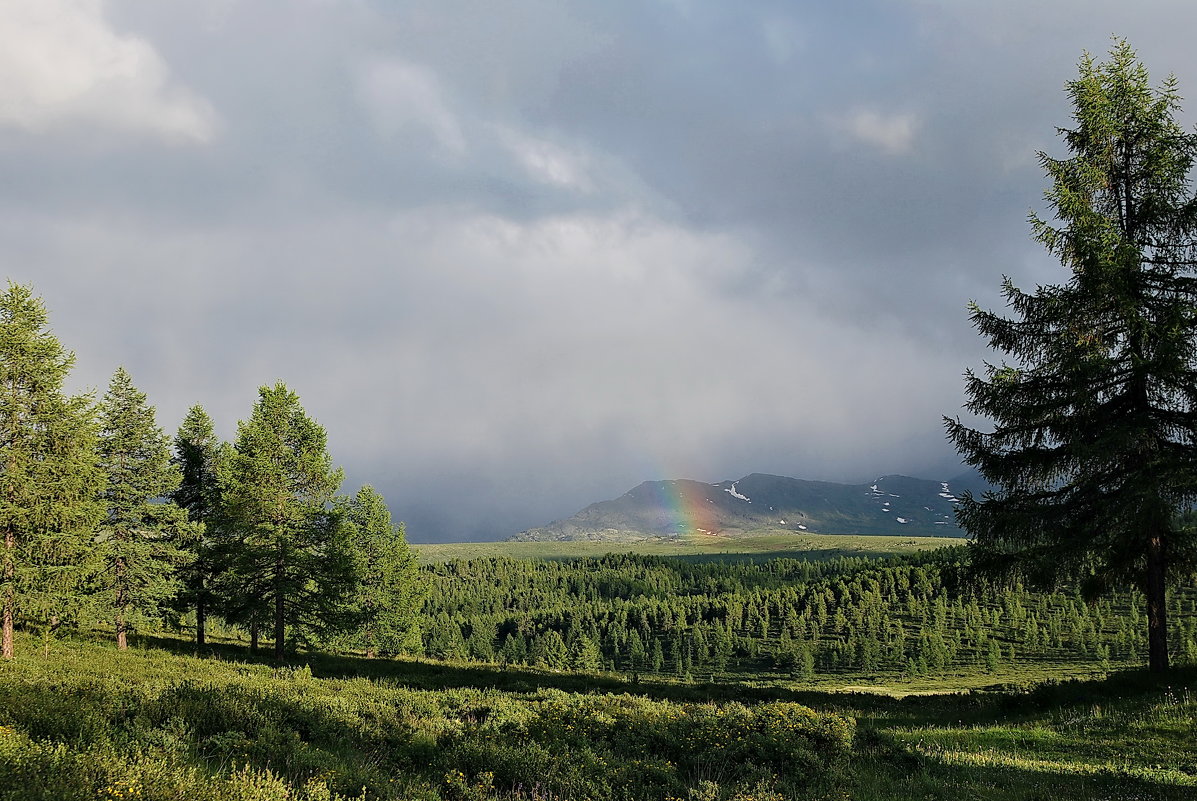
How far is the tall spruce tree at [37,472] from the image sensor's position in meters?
21.2

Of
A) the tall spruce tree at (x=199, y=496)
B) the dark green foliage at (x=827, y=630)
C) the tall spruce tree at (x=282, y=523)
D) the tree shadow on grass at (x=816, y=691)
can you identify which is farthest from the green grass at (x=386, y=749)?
the dark green foliage at (x=827, y=630)

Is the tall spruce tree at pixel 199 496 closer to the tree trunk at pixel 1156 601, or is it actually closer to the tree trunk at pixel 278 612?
the tree trunk at pixel 278 612

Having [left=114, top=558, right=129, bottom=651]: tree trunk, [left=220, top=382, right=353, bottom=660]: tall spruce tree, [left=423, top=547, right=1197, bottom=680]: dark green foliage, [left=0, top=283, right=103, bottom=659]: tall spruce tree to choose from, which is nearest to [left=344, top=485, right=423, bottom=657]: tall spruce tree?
[left=220, top=382, right=353, bottom=660]: tall spruce tree

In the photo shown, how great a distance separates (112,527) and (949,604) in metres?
184

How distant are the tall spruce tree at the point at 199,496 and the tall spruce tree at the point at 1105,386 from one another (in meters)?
34.4

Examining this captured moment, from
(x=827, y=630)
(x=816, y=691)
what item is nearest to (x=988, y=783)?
(x=816, y=691)

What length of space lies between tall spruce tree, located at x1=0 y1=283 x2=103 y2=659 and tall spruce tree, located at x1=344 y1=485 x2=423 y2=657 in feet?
61.6

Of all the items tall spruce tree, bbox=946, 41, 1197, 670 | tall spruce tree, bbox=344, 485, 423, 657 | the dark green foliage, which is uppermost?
tall spruce tree, bbox=946, 41, 1197, 670

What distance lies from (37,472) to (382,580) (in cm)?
2520

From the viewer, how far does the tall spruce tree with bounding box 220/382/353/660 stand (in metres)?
26.8

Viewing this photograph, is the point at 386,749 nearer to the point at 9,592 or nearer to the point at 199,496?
the point at 9,592

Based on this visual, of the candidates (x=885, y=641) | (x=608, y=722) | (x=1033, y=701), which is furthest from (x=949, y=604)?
(x=608, y=722)

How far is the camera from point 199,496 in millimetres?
31844

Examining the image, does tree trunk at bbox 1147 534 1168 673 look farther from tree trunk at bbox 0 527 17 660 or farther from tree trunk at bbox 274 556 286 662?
tree trunk at bbox 0 527 17 660
